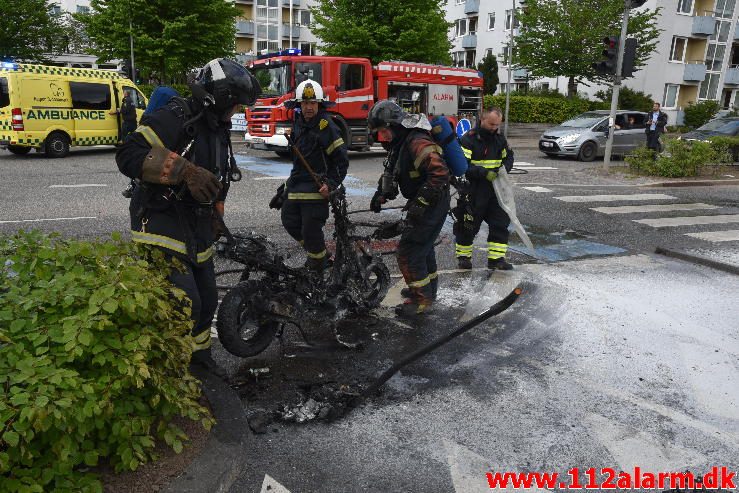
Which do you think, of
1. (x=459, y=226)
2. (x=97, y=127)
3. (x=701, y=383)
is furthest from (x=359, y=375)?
(x=97, y=127)

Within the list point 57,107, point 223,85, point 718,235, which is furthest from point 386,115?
point 57,107

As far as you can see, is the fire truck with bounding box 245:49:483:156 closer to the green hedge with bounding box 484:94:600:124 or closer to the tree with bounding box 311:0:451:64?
the tree with bounding box 311:0:451:64

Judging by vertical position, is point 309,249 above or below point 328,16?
below

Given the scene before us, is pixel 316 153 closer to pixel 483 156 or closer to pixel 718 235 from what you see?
pixel 483 156

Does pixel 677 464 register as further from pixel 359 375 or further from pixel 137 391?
pixel 137 391

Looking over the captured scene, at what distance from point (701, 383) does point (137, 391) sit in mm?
3689

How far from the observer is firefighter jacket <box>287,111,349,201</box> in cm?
544

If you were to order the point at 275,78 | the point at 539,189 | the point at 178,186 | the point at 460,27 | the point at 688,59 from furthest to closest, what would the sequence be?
the point at 460,27 < the point at 688,59 < the point at 275,78 < the point at 539,189 < the point at 178,186

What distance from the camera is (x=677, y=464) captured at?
3.19 m

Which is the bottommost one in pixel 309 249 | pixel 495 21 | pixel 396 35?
pixel 309 249

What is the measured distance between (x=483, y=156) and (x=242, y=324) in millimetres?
3825

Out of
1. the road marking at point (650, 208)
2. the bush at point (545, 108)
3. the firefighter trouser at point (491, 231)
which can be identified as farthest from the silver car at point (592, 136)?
the firefighter trouser at point (491, 231)

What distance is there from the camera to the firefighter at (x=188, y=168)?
10.7ft

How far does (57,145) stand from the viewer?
1603cm
